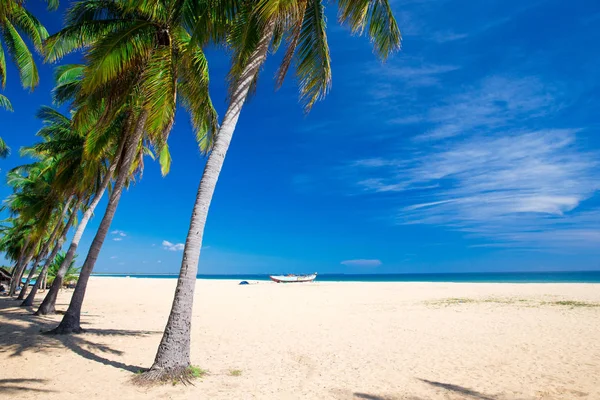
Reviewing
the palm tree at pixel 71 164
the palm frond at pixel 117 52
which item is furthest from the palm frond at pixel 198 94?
the palm tree at pixel 71 164

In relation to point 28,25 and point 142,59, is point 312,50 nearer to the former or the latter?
point 142,59

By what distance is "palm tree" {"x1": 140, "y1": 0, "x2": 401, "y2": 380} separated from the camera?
16.7 feet

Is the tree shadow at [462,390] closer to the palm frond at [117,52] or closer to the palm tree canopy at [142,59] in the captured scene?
the palm tree canopy at [142,59]

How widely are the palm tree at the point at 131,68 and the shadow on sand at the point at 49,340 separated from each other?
0.59 metres

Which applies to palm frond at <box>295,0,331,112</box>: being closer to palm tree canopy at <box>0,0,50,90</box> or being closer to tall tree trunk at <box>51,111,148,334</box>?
tall tree trunk at <box>51,111,148,334</box>

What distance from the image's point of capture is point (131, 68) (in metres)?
8.68

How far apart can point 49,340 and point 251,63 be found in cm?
762

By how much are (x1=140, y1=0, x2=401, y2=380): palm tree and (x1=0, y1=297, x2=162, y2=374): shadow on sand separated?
1293mm

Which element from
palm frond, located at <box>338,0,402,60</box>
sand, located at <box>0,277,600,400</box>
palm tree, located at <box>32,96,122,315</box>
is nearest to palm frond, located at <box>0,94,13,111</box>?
palm tree, located at <box>32,96,122,315</box>

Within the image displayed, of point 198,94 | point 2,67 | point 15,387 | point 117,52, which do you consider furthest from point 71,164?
point 15,387

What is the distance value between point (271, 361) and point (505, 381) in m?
4.41

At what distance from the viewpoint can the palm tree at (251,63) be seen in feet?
16.7

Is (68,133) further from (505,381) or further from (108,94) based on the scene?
(505,381)

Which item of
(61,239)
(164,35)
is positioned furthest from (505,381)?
(61,239)
